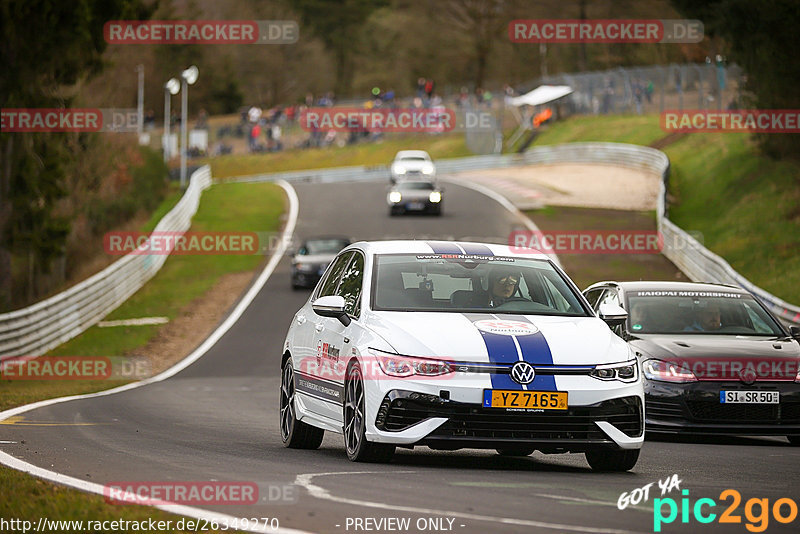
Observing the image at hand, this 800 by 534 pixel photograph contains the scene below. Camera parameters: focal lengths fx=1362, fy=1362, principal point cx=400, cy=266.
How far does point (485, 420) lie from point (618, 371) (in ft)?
3.37

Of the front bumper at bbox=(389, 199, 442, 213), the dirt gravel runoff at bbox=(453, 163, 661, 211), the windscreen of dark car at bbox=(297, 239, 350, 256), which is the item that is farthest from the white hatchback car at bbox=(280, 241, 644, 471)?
the dirt gravel runoff at bbox=(453, 163, 661, 211)

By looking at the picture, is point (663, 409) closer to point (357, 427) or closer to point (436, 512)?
point (357, 427)

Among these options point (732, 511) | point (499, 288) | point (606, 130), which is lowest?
point (732, 511)

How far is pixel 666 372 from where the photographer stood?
12930mm

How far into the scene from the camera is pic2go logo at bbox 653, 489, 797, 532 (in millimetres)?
7258

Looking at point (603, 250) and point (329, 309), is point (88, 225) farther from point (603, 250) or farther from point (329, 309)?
point (329, 309)

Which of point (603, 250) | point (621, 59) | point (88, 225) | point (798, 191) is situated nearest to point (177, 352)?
point (603, 250)

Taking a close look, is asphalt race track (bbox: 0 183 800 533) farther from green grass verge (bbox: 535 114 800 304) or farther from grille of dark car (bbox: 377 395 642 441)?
green grass verge (bbox: 535 114 800 304)

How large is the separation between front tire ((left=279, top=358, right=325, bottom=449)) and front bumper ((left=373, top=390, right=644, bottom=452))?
208 cm

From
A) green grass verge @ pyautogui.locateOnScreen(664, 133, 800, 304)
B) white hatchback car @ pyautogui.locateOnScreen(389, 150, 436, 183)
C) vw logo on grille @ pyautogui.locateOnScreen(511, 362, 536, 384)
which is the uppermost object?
white hatchback car @ pyautogui.locateOnScreen(389, 150, 436, 183)

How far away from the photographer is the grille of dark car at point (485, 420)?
9148mm

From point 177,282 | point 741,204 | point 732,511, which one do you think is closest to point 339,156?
point 741,204

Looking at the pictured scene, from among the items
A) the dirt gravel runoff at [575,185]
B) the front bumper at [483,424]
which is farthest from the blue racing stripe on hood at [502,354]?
the dirt gravel runoff at [575,185]

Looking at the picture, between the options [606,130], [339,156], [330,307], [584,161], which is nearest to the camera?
[330,307]
